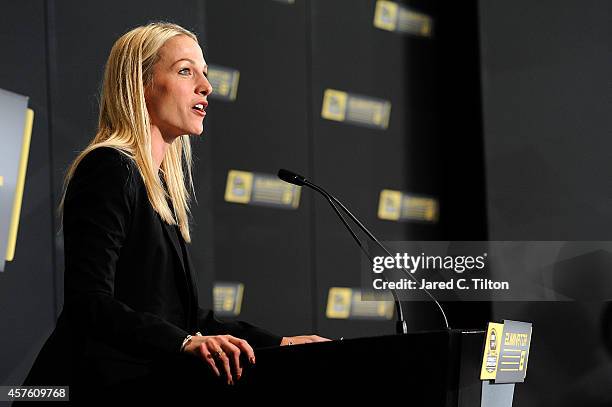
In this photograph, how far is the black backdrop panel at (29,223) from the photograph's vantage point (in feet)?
10.6

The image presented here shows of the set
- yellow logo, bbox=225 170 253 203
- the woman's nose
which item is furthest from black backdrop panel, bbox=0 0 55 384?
the woman's nose

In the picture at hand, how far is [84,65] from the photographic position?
3.48 m

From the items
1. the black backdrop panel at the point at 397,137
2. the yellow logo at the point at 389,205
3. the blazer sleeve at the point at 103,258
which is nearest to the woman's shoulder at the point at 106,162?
the blazer sleeve at the point at 103,258

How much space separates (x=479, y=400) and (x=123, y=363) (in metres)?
0.61

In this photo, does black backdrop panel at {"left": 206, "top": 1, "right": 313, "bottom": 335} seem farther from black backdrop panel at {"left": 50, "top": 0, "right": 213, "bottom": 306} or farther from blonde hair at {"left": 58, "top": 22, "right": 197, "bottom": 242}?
blonde hair at {"left": 58, "top": 22, "right": 197, "bottom": 242}

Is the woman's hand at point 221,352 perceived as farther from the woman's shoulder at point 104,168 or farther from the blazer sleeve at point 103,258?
the woman's shoulder at point 104,168

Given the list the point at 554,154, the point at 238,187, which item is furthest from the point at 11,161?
the point at 554,154

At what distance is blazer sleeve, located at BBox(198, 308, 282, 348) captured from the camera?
1937 millimetres

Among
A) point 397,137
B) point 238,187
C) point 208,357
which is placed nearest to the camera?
point 208,357

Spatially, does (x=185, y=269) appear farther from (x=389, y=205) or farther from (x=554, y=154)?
(x=554, y=154)

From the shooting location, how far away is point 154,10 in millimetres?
3668

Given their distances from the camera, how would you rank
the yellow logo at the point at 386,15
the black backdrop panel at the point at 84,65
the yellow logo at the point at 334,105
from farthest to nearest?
the yellow logo at the point at 386,15 → the yellow logo at the point at 334,105 → the black backdrop panel at the point at 84,65

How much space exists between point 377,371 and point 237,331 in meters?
0.49

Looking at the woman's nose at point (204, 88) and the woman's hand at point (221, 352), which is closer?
the woman's hand at point (221, 352)
